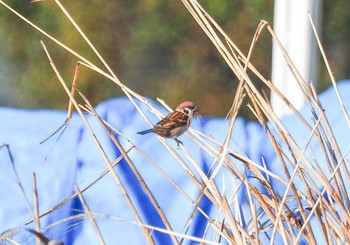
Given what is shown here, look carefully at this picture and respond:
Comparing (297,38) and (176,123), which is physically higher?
(176,123)

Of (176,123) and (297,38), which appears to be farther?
(297,38)

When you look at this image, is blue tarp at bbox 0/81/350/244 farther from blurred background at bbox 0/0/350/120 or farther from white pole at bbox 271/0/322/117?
blurred background at bbox 0/0/350/120

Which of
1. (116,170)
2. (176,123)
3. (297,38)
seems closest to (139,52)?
(297,38)

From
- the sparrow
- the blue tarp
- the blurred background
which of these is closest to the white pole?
the blue tarp

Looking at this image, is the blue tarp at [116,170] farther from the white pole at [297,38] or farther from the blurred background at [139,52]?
the blurred background at [139,52]

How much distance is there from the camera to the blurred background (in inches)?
137

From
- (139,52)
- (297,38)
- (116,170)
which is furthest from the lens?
(139,52)

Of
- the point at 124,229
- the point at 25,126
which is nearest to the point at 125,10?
the point at 25,126

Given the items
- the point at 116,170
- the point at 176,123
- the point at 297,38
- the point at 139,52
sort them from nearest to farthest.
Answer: the point at 176,123
the point at 116,170
the point at 297,38
the point at 139,52

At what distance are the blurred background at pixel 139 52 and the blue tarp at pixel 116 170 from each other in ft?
5.78

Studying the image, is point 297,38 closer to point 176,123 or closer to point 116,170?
point 116,170

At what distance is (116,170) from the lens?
60.6 inches

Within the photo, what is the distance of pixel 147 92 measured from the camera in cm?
349

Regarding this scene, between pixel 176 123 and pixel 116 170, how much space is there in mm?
792
